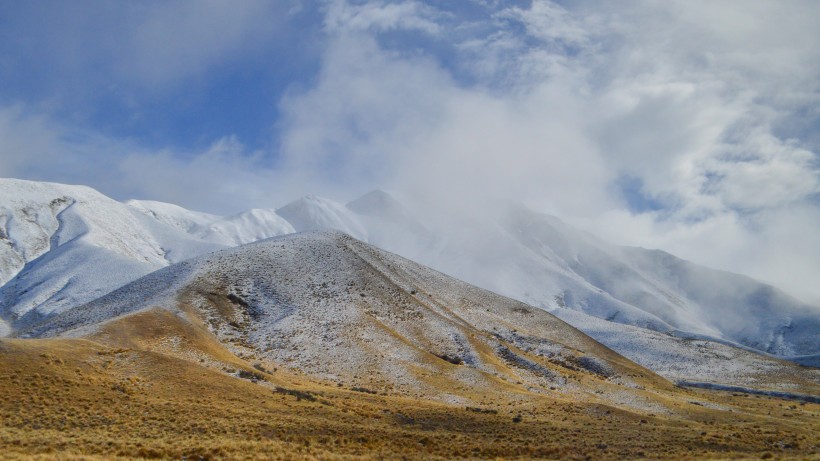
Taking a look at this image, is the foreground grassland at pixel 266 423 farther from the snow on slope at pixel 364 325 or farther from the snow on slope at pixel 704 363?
the snow on slope at pixel 704 363

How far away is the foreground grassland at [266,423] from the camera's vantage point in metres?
25.9

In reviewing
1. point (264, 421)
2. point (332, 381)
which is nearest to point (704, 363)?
point (332, 381)

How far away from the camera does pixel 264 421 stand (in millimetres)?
30828

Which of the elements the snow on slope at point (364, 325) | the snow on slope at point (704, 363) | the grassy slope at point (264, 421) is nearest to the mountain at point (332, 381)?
the grassy slope at point (264, 421)

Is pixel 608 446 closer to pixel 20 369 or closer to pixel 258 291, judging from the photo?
pixel 20 369

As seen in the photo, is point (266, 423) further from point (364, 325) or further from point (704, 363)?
point (704, 363)

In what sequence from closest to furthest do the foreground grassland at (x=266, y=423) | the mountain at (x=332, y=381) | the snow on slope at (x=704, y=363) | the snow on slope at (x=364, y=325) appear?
the foreground grassland at (x=266, y=423) → the mountain at (x=332, y=381) → the snow on slope at (x=364, y=325) → the snow on slope at (x=704, y=363)

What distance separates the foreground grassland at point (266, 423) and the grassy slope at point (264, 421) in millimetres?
88

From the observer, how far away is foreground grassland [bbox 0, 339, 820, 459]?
2586 cm

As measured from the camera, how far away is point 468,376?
5631 cm

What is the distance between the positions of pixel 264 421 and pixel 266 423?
0.42 metres

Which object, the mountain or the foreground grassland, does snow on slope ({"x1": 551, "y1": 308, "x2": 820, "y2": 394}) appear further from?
the foreground grassland

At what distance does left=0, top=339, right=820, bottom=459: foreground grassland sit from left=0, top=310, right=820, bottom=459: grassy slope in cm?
9

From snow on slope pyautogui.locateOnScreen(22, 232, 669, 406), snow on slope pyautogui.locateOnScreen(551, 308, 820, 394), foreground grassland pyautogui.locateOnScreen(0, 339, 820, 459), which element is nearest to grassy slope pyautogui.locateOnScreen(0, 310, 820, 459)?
foreground grassland pyautogui.locateOnScreen(0, 339, 820, 459)
